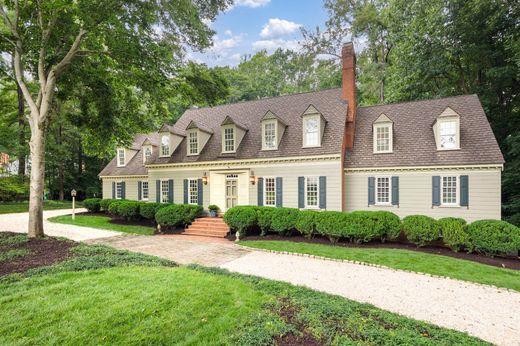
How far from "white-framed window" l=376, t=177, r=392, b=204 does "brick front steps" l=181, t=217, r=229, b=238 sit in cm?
808

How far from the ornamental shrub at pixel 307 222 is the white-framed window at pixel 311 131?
4104 mm

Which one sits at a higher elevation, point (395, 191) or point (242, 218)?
point (395, 191)

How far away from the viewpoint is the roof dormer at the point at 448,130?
12914mm

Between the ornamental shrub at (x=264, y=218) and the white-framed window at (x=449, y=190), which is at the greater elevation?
the white-framed window at (x=449, y=190)

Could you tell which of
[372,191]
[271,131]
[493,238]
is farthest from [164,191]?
[493,238]

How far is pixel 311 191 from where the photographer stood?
47.1 feet

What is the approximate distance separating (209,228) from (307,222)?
18.2 feet

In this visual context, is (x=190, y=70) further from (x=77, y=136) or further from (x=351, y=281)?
(x=77, y=136)

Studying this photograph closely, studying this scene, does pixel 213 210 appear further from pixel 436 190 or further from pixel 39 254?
pixel 436 190

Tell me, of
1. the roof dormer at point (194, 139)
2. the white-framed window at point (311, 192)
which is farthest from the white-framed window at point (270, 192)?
the roof dormer at point (194, 139)

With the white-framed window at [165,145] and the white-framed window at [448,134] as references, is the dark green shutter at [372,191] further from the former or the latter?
the white-framed window at [165,145]

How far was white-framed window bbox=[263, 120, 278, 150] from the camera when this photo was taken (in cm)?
1558

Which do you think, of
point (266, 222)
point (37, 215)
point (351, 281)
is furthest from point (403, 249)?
point (37, 215)

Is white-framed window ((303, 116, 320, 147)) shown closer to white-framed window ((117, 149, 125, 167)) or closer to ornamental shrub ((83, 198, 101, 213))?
white-framed window ((117, 149, 125, 167))
